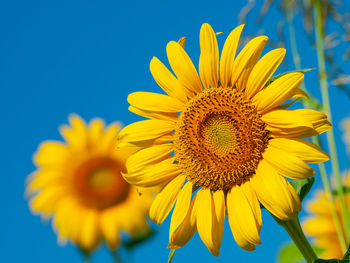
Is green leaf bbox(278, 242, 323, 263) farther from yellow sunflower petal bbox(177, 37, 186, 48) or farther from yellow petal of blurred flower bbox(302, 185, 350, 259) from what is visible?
yellow sunflower petal bbox(177, 37, 186, 48)

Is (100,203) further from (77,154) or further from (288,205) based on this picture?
(288,205)

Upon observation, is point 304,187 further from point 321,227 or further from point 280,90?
point 321,227

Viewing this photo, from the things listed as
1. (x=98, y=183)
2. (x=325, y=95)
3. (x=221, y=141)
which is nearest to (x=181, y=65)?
(x=221, y=141)

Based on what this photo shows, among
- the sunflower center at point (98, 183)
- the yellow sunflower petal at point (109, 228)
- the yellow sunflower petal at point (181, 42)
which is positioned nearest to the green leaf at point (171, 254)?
the yellow sunflower petal at point (181, 42)

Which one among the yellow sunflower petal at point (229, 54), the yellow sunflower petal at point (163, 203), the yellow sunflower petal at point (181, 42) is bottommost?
the yellow sunflower petal at point (163, 203)

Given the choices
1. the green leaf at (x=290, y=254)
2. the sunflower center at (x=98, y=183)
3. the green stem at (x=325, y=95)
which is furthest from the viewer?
the sunflower center at (x=98, y=183)

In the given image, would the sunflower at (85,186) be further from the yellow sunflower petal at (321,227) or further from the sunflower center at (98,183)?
the yellow sunflower petal at (321,227)

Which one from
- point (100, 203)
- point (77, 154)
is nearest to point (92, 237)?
point (100, 203)
